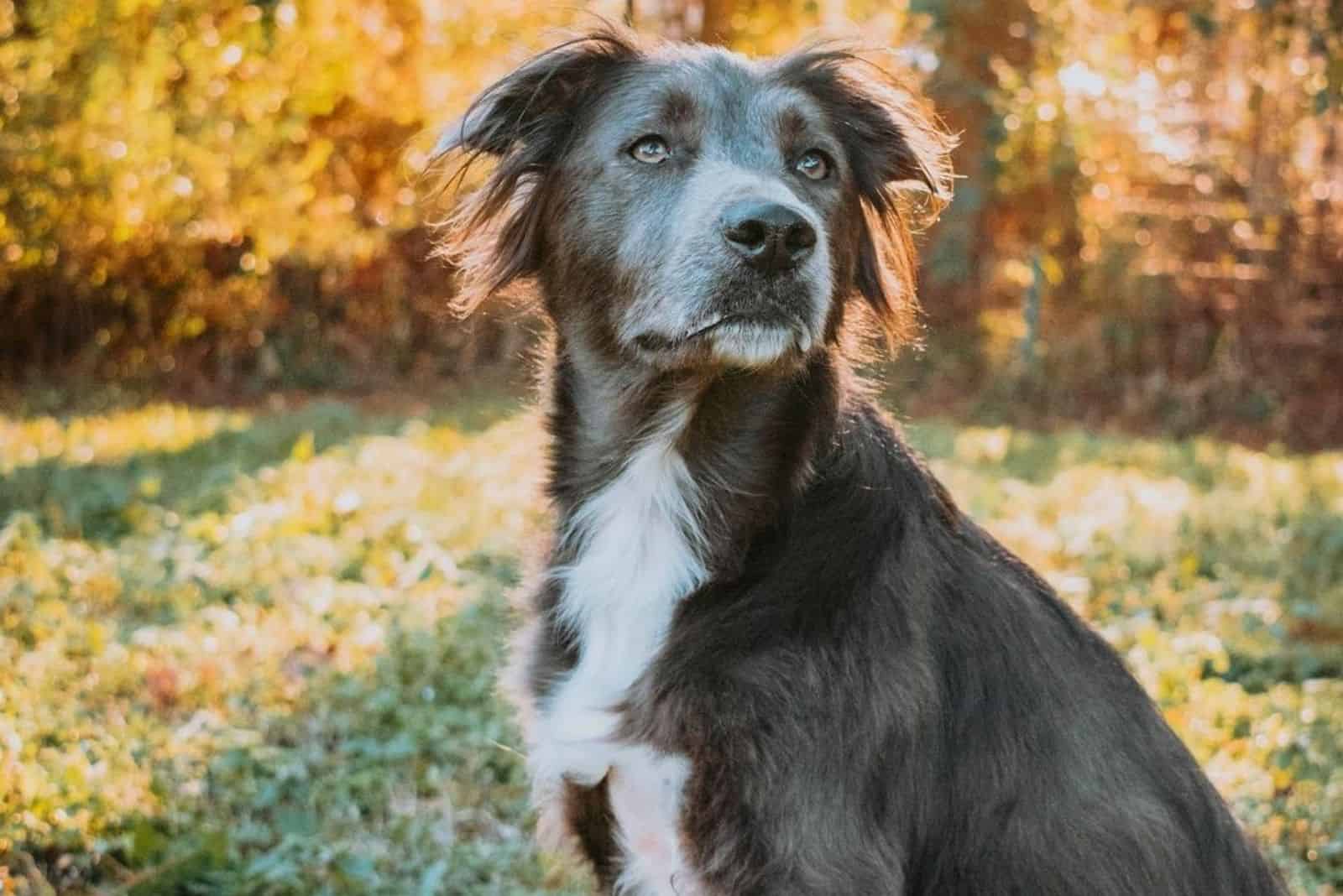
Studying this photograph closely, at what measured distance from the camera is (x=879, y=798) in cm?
276

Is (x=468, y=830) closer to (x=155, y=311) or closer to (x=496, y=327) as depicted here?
(x=155, y=311)

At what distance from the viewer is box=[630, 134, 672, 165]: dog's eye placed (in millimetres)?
3340

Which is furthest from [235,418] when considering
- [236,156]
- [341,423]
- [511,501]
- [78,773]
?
[78,773]

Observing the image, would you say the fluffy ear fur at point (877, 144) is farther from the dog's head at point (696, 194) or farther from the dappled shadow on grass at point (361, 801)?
the dappled shadow on grass at point (361, 801)

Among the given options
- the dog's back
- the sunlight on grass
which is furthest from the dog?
the sunlight on grass

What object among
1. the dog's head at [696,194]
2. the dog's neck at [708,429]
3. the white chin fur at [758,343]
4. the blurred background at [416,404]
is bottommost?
the blurred background at [416,404]

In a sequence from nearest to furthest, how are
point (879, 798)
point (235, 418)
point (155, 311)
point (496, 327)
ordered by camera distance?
point (879, 798) < point (235, 418) < point (155, 311) < point (496, 327)

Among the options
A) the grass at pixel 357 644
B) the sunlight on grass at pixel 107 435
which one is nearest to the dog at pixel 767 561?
the grass at pixel 357 644

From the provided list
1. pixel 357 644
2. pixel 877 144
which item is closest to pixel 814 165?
pixel 877 144

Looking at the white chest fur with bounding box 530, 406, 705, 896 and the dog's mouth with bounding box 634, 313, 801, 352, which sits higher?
the dog's mouth with bounding box 634, 313, 801, 352

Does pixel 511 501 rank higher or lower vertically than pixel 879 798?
lower

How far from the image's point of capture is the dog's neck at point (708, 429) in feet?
10.2

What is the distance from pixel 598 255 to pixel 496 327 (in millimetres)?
12186

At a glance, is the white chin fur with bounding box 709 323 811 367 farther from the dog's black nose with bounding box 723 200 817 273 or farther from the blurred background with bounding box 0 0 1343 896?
the blurred background with bounding box 0 0 1343 896
